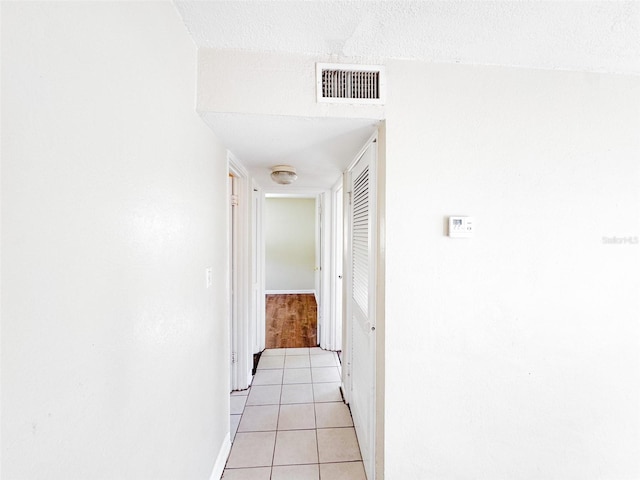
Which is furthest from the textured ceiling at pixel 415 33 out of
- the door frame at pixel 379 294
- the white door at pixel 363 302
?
the white door at pixel 363 302

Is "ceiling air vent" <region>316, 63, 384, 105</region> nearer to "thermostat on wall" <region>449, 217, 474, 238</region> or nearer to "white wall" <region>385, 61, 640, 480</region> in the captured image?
"white wall" <region>385, 61, 640, 480</region>

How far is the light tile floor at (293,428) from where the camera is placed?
1514 millimetres

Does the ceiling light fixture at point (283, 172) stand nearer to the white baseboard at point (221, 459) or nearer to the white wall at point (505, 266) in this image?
the white wall at point (505, 266)

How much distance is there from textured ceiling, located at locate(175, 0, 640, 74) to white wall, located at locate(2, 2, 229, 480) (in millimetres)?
228

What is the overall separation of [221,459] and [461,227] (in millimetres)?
1866

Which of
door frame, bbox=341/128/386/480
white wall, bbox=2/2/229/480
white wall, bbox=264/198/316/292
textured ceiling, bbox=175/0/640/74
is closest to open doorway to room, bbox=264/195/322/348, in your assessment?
white wall, bbox=264/198/316/292

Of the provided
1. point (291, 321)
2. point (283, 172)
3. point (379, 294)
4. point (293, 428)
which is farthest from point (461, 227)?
point (291, 321)

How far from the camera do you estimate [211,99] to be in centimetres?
113

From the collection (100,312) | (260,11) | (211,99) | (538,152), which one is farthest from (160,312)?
(538,152)

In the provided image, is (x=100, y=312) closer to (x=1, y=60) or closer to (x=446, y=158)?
(x=1, y=60)

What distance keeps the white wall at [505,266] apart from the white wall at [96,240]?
428mm

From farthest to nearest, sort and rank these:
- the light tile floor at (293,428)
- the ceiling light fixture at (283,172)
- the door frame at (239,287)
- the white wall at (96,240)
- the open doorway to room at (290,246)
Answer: the open doorway to room at (290,246) < the door frame at (239,287) < the ceiling light fixture at (283,172) < the light tile floor at (293,428) < the white wall at (96,240)

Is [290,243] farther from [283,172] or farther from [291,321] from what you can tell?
[283,172]

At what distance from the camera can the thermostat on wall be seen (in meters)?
1.19
